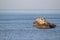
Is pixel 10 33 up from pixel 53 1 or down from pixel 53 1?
down

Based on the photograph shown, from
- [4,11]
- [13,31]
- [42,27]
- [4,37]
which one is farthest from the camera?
[4,11]

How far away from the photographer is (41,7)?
87.4 inches

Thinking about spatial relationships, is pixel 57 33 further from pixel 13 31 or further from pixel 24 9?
pixel 24 9

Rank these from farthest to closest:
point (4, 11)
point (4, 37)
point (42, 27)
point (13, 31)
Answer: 1. point (4, 11)
2. point (42, 27)
3. point (13, 31)
4. point (4, 37)

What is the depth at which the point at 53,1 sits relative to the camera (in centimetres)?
220

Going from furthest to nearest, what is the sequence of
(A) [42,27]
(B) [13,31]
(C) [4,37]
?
(A) [42,27]
(B) [13,31]
(C) [4,37]

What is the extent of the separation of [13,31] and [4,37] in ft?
0.54

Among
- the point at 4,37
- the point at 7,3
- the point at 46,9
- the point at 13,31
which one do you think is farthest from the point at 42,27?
the point at 7,3

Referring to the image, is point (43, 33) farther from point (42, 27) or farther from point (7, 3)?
point (7, 3)

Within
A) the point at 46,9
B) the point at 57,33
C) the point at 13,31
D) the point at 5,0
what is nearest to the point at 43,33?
the point at 57,33

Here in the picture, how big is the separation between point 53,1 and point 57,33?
1140 millimetres

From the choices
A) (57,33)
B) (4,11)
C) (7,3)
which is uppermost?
(7,3)

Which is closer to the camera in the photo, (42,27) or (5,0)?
(42,27)

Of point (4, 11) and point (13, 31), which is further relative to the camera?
point (4, 11)
